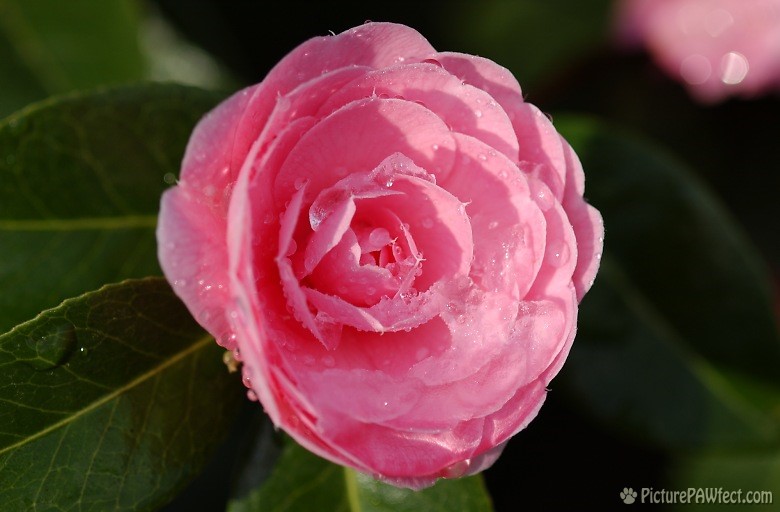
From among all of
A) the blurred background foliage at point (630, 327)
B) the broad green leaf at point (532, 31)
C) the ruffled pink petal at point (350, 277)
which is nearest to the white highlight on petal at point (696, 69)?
the broad green leaf at point (532, 31)

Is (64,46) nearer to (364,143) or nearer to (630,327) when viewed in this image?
(364,143)

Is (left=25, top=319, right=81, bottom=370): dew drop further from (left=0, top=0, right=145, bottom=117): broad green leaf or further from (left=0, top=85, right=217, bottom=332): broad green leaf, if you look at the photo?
(left=0, top=0, right=145, bottom=117): broad green leaf

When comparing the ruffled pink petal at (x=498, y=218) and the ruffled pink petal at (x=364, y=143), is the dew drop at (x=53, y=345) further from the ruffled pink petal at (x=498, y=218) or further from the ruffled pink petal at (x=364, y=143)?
the ruffled pink petal at (x=498, y=218)

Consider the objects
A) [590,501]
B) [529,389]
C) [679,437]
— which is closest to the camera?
[529,389]

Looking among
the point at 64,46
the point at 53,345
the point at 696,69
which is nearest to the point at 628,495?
the point at 696,69

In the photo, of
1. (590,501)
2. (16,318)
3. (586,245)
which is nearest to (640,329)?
(590,501)

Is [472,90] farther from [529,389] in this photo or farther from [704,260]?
[704,260]
